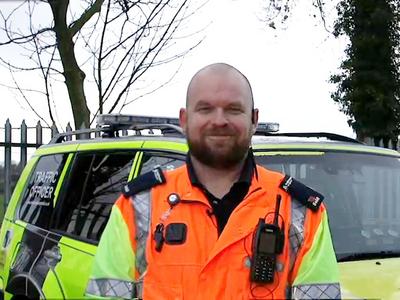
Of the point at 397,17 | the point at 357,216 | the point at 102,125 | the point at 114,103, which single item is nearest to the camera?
the point at 357,216

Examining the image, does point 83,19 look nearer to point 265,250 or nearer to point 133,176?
point 133,176

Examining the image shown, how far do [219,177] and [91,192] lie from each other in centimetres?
203

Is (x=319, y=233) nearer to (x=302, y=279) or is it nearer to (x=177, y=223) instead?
(x=302, y=279)

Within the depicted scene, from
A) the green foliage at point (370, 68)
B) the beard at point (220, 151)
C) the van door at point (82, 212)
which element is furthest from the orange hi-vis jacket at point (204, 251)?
the green foliage at point (370, 68)

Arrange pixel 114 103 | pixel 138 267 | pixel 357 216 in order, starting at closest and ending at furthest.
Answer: pixel 138 267, pixel 357 216, pixel 114 103

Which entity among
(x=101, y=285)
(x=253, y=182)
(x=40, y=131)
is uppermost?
(x=40, y=131)

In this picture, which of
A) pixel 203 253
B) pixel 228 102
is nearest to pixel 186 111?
pixel 228 102

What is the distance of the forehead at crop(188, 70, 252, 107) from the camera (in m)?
2.17

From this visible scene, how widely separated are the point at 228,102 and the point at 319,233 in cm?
52

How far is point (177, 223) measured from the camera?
84.0 inches

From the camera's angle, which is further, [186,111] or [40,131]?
[40,131]

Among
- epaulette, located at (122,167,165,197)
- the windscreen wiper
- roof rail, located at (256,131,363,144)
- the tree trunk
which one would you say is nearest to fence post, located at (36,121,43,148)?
the tree trunk

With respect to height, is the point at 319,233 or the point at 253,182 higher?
the point at 253,182

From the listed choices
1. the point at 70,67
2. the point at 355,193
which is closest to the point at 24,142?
the point at 70,67
